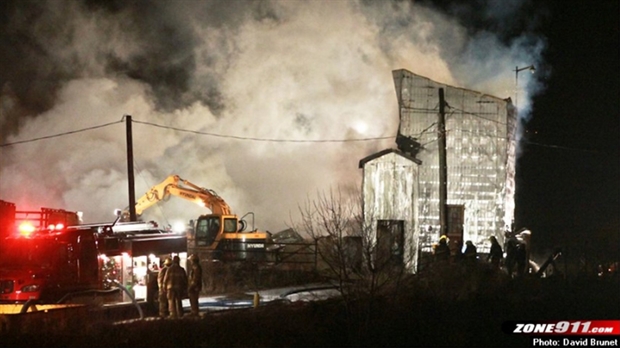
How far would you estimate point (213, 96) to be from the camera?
1494 inches

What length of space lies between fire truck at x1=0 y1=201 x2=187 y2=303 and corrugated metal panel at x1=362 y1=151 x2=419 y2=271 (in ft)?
29.1

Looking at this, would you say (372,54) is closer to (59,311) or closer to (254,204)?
(254,204)

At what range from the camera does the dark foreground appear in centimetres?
1361

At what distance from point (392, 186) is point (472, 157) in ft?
11.7

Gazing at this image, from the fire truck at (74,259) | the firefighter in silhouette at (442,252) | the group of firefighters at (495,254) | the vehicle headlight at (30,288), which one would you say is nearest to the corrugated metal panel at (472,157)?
the group of firefighters at (495,254)

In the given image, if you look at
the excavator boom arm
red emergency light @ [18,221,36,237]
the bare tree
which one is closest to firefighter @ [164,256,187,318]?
the bare tree

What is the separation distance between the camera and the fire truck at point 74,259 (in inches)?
659

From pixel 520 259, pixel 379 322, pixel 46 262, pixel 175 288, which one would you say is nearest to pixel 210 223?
pixel 520 259

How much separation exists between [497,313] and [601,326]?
7.91 ft

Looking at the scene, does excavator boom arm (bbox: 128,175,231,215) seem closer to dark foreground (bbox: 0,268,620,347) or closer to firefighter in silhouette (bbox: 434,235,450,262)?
firefighter in silhouette (bbox: 434,235,450,262)

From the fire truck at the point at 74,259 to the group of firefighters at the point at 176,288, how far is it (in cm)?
98
